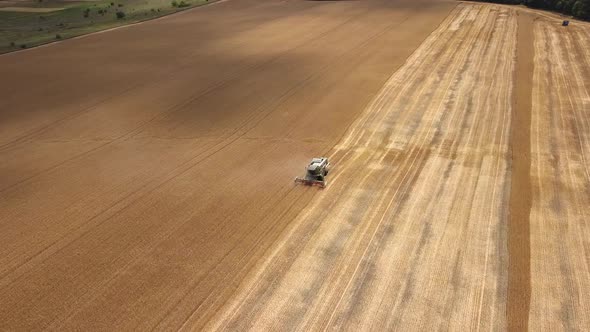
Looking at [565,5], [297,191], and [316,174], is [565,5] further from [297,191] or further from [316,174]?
[297,191]

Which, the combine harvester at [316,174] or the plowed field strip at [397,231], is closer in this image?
the plowed field strip at [397,231]

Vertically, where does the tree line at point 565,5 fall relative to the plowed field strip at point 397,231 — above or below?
above

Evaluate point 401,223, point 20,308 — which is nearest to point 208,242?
point 20,308

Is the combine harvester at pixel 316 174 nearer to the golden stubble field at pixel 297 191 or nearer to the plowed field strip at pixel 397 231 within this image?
the golden stubble field at pixel 297 191

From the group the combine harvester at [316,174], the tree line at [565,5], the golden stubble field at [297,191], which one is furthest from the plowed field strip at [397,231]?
the tree line at [565,5]

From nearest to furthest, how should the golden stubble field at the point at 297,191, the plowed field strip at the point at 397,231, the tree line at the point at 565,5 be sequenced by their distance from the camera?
the plowed field strip at the point at 397,231 → the golden stubble field at the point at 297,191 → the tree line at the point at 565,5

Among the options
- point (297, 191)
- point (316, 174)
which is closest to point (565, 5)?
point (316, 174)

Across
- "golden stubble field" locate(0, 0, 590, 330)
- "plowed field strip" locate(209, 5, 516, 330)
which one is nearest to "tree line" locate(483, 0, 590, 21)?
"golden stubble field" locate(0, 0, 590, 330)

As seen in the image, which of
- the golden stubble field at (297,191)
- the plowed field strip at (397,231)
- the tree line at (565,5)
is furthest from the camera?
the tree line at (565,5)
